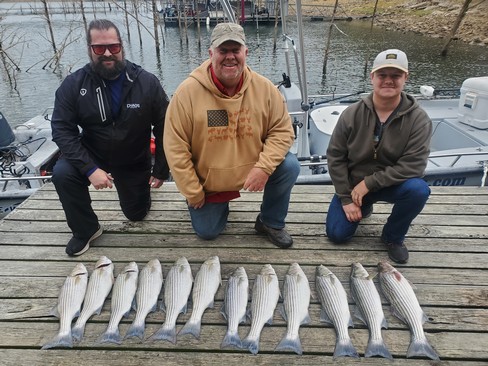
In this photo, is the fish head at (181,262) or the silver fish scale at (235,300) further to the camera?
the fish head at (181,262)

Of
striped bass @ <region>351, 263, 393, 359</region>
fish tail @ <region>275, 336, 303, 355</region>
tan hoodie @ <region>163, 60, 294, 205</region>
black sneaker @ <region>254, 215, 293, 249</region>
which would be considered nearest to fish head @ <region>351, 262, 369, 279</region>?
striped bass @ <region>351, 263, 393, 359</region>

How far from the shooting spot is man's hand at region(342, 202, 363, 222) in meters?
2.96

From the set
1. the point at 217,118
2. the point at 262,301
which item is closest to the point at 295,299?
the point at 262,301

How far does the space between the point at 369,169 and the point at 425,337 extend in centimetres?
124

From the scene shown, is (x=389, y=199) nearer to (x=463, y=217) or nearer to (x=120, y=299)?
(x=463, y=217)

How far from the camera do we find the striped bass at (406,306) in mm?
2166

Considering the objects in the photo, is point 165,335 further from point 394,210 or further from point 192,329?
point 394,210

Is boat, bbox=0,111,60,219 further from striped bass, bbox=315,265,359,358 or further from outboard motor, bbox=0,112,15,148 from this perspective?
striped bass, bbox=315,265,359,358

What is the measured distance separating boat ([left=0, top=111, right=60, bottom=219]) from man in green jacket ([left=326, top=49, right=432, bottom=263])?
3.89 m

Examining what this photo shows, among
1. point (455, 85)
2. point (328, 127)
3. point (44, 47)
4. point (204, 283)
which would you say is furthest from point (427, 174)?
point (44, 47)

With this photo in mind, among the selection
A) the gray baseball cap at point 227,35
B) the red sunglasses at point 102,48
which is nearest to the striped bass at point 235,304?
the gray baseball cap at point 227,35

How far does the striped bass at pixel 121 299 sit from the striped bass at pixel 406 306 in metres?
1.72

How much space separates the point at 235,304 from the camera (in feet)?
8.05

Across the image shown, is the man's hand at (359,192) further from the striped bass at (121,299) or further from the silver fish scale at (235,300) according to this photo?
the striped bass at (121,299)
